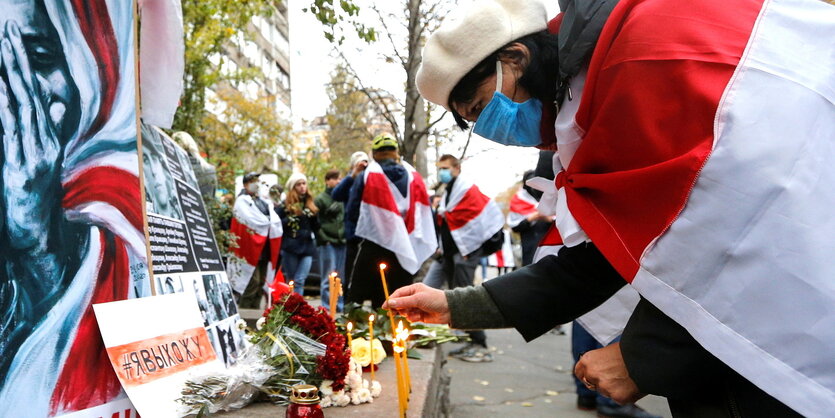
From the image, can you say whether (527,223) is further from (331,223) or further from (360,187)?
(331,223)

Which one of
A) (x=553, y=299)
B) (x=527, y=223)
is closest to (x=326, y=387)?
(x=553, y=299)

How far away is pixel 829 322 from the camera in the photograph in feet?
3.48

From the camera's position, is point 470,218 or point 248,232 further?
point 248,232

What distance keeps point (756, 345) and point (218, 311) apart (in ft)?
7.28

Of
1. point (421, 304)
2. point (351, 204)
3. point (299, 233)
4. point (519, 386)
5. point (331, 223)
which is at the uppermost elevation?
point (351, 204)

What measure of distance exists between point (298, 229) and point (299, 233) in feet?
0.29

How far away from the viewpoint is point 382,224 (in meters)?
5.45

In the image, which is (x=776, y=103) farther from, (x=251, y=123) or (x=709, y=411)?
(x=251, y=123)

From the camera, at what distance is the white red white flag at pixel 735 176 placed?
1076 mm

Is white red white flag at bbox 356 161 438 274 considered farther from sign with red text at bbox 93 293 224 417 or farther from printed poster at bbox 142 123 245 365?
sign with red text at bbox 93 293 224 417

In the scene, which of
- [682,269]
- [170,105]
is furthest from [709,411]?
[170,105]

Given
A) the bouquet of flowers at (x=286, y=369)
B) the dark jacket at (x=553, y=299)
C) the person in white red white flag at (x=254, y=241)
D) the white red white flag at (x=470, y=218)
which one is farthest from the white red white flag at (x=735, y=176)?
the person in white red white flag at (x=254, y=241)

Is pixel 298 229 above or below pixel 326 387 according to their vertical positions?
above

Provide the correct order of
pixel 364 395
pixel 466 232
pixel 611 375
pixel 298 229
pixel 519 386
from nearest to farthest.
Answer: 1. pixel 611 375
2. pixel 364 395
3. pixel 519 386
4. pixel 466 232
5. pixel 298 229
